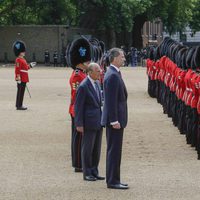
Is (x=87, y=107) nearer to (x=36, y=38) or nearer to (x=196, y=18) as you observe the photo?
(x=36, y=38)

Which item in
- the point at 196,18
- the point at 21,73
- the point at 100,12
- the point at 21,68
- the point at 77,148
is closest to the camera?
the point at 77,148

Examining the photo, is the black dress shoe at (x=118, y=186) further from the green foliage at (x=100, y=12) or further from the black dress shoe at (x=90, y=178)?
the green foliage at (x=100, y=12)

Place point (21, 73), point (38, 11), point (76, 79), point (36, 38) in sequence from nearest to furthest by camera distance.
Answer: point (76, 79)
point (21, 73)
point (36, 38)
point (38, 11)

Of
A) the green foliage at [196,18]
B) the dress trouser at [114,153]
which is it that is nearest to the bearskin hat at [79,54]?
the dress trouser at [114,153]

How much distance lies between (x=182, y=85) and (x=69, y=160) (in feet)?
13.0

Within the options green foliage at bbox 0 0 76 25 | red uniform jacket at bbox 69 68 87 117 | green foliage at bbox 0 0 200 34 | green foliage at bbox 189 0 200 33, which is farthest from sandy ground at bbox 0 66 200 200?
green foliage at bbox 189 0 200 33

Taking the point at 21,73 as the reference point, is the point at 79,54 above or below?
above

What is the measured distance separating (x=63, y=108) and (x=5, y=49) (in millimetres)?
44150

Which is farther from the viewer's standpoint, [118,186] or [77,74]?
[77,74]

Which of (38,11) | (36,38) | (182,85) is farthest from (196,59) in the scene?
(38,11)

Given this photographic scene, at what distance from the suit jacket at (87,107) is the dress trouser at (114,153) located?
2.37ft

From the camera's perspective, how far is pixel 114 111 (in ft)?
37.4

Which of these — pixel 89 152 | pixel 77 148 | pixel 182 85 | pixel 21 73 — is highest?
pixel 182 85

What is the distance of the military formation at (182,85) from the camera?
15484 millimetres
